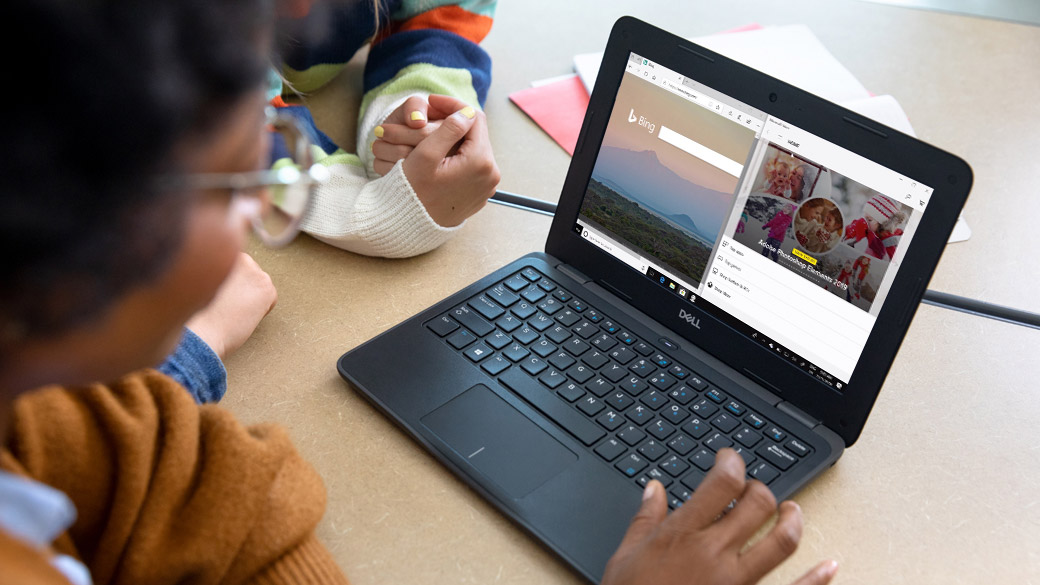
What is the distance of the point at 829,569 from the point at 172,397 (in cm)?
43

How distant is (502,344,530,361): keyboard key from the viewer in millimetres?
727

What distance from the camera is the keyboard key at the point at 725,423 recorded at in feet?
2.21

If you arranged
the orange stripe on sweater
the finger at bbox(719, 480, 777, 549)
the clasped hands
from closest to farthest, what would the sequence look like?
the finger at bbox(719, 480, 777, 549)
the clasped hands
the orange stripe on sweater

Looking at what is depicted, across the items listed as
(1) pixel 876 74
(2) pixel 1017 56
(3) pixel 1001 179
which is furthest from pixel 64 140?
(2) pixel 1017 56

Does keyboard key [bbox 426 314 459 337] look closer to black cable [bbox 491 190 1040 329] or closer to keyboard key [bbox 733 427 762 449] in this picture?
keyboard key [bbox 733 427 762 449]

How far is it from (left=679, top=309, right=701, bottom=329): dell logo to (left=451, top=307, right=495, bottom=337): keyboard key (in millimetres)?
161

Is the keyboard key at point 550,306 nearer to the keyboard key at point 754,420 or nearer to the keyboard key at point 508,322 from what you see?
A: the keyboard key at point 508,322

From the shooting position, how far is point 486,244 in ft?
2.93

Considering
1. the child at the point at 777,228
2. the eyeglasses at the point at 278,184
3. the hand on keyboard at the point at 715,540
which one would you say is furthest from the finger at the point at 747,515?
the eyeglasses at the point at 278,184

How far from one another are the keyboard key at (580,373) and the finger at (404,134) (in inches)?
12.7

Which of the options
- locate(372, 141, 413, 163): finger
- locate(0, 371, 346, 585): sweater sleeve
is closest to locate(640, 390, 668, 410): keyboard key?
locate(0, 371, 346, 585): sweater sleeve

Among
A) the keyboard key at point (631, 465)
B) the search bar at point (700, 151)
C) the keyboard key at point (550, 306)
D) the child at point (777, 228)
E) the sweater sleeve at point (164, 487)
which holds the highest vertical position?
the search bar at point (700, 151)

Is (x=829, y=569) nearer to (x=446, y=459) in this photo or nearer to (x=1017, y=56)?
(x=446, y=459)

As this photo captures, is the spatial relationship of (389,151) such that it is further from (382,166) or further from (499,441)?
(499,441)
